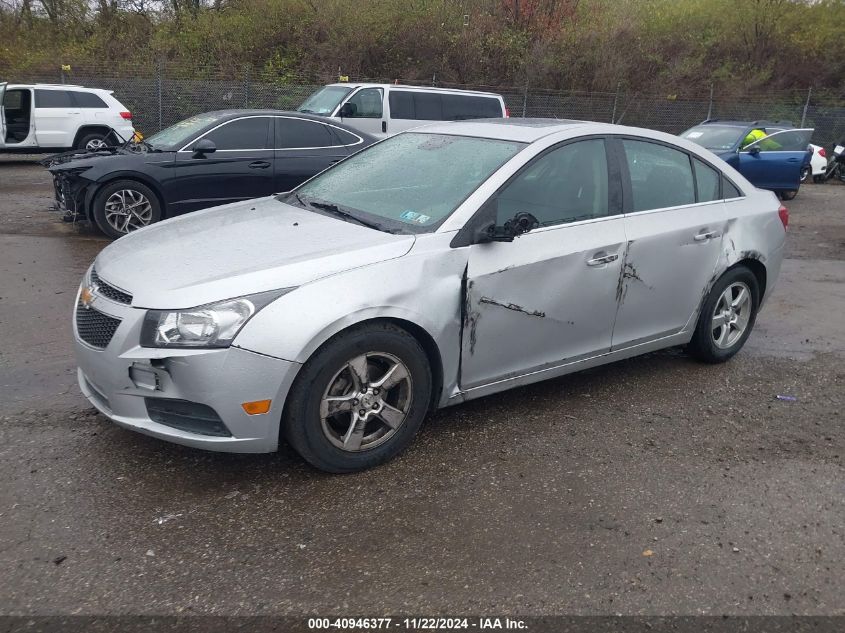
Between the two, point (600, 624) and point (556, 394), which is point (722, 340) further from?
point (600, 624)

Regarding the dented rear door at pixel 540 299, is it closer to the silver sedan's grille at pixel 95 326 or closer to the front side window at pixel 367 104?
the silver sedan's grille at pixel 95 326

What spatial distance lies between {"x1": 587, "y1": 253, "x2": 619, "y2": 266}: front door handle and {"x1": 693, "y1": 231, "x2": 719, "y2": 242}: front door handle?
0.79 metres

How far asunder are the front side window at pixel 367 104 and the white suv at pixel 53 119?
17.3 ft

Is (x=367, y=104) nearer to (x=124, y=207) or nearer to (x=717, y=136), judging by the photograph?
(x=717, y=136)

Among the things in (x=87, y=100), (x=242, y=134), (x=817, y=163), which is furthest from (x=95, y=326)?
(x=817, y=163)

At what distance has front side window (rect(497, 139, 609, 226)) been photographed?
422 cm

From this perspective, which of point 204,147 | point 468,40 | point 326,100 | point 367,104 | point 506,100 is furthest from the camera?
point 468,40

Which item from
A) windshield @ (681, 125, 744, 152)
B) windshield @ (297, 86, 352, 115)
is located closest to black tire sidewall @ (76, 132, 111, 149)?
windshield @ (297, 86, 352, 115)

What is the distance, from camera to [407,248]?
3.79m

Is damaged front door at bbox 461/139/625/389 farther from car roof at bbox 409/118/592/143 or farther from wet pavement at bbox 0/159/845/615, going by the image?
wet pavement at bbox 0/159/845/615

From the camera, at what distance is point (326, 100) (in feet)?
50.9

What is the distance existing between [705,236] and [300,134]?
617 centimetres

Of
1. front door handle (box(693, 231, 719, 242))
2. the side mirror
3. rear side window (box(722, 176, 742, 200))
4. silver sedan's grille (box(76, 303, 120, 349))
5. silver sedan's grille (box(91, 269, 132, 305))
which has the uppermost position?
rear side window (box(722, 176, 742, 200))

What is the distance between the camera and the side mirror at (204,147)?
9.05 m
